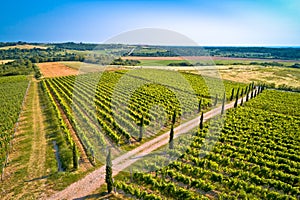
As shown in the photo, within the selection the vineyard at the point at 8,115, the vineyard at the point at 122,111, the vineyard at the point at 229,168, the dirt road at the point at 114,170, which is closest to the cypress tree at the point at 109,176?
the vineyard at the point at 229,168

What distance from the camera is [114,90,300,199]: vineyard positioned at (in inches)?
699

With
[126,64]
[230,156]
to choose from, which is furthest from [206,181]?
[126,64]

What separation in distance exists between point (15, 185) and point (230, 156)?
764 inches

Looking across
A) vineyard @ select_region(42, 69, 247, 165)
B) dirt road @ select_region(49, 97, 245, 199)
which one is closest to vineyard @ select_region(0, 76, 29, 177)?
vineyard @ select_region(42, 69, 247, 165)

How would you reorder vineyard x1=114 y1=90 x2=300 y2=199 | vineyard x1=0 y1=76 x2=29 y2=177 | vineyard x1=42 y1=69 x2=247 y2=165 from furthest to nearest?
1. vineyard x1=42 y1=69 x2=247 y2=165
2. vineyard x1=0 y1=76 x2=29 y2=177
3. vineyard x1=114 y1=90 x2=300 y2=199

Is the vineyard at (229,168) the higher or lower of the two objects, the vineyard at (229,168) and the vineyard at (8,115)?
the lower

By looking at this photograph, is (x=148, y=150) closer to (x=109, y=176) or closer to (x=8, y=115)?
(x=109, y=176)

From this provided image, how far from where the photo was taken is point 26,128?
3194 centimetres

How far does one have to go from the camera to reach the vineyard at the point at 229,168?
17766 millimetres

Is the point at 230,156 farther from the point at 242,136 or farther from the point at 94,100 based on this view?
the point at 94,100

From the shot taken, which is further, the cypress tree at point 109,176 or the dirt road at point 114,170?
the dirt road at point 114,170

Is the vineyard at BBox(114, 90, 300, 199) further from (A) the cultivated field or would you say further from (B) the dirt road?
(B) the dirt road

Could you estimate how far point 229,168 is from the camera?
69.6ft

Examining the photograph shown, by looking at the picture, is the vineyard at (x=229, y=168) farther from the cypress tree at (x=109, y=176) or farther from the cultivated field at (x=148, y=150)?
the cypress tree at (x=109, y=176)
